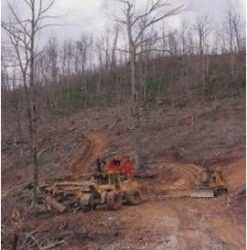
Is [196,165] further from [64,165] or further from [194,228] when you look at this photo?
[194,228]

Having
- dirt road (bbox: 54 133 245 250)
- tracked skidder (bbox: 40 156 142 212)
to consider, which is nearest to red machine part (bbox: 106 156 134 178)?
tracked skidder (bbox: 40 156 142 212)

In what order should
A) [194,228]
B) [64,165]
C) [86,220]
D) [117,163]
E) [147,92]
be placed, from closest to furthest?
[194,228]
[86,220]
[117,163]
[64,165]
[147,92]

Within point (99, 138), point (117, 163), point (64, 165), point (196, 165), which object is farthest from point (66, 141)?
point (117, 163)

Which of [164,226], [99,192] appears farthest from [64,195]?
[164,226]

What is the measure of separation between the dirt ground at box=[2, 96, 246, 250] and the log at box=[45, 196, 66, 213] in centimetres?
22

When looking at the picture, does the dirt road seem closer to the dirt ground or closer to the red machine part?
the dirt ground

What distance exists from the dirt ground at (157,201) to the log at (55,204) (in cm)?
22

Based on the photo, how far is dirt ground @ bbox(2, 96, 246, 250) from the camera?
11.9 m

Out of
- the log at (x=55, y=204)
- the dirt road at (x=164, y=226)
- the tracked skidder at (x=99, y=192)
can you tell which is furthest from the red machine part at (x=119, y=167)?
the log at (x=55, y=204)

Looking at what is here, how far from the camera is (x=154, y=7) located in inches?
883

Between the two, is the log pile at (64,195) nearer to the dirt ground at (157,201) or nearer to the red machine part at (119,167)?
the dirt ground at (157,201)

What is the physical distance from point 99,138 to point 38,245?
25612 mm

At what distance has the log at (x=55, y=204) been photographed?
48.7 ft

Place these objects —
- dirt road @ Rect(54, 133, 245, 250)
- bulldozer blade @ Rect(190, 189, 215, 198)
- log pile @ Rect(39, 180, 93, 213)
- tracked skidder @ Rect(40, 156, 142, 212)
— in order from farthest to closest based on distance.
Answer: bulldozer blade @ Rect(190, 189, 215, 198)
log pile @ Rect(39, 180, 93, 213)
tracked skidder @ Rect(40, 156, 142, 212)
dirt road @ Rect(54, 133, 245, 250)
